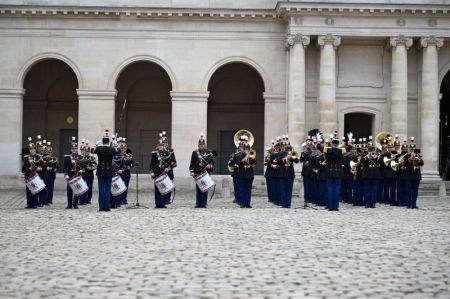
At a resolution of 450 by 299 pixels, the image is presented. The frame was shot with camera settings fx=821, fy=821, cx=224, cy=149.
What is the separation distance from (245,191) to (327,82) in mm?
11366

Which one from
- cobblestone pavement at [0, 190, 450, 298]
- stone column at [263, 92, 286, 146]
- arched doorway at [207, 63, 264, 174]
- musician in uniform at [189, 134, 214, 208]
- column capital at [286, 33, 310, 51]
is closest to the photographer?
cobblestone pavement at [0, 190, 450, 298]

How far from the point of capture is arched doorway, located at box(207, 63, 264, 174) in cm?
4134

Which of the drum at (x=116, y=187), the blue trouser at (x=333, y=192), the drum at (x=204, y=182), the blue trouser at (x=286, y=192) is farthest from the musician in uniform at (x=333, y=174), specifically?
the drum at (x=116, y=187)

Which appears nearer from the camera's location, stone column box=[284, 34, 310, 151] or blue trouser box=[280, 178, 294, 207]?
blue trouser box=[280, 178, 294, 207]

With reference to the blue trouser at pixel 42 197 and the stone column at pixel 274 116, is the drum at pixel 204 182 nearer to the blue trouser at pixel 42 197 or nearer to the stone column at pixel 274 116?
the blue trouser at pixel 42 197

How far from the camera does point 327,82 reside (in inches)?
1330

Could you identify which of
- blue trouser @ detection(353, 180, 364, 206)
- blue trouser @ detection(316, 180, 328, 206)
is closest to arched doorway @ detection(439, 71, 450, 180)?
blue trouser @ detection(353, 180, 364, 206)

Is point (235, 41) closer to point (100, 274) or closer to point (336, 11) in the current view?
point (336, 11)

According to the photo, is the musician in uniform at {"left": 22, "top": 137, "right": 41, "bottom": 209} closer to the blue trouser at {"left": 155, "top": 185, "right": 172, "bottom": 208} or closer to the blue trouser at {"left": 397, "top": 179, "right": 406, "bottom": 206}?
the blue trouser at {"left": 155, "top": 185, "right": 172, "bottom": 208}

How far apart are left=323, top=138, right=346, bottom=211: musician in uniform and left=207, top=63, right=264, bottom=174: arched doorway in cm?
1882

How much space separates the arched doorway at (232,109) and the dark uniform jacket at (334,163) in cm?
1880

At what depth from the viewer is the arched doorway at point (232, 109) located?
41.3 meters

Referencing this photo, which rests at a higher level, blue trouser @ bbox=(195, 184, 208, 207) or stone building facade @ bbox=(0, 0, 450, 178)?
stone building facade @ bbox=(0, 0, 450, 178)

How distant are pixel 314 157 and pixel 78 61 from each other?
15007 millimetres
